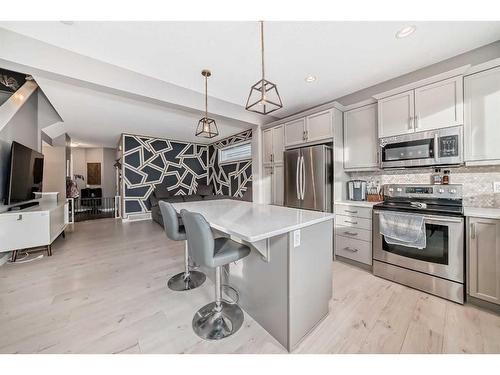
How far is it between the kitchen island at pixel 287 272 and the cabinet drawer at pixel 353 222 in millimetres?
1141

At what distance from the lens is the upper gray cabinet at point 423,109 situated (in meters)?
2.10

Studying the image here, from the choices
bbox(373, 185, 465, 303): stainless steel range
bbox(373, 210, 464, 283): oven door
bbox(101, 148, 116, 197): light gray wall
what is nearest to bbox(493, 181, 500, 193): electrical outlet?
bbox(373, 185, 465, 303): stainless steel range

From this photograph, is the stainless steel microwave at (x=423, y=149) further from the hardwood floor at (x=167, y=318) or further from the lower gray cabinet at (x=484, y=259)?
the hardwood floor at (x=167, y=318)

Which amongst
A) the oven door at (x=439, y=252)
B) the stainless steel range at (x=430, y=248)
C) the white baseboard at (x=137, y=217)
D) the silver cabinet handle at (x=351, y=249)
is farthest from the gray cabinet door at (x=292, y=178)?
the white baseboard at (x=137, y=217)

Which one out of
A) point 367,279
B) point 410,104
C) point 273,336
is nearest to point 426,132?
point 410,104

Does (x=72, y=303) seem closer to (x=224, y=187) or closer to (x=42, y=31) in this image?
(x=42, y=31)

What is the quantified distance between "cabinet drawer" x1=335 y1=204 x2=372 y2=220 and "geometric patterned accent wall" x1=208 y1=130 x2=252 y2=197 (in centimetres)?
319

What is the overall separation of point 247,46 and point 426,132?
7.45ft

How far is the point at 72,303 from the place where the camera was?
1925 millimetres

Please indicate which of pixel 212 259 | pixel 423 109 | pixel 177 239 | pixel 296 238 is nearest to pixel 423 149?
pixel 423 109

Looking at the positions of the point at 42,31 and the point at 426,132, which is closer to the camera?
the point at 42,31

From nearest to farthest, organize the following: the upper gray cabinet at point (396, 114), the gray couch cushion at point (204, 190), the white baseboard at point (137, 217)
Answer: the upper gray cabinet at point (396, 114) < the white baseboard at point (137, 217) < the gray couch cushion at point (204, 190)
